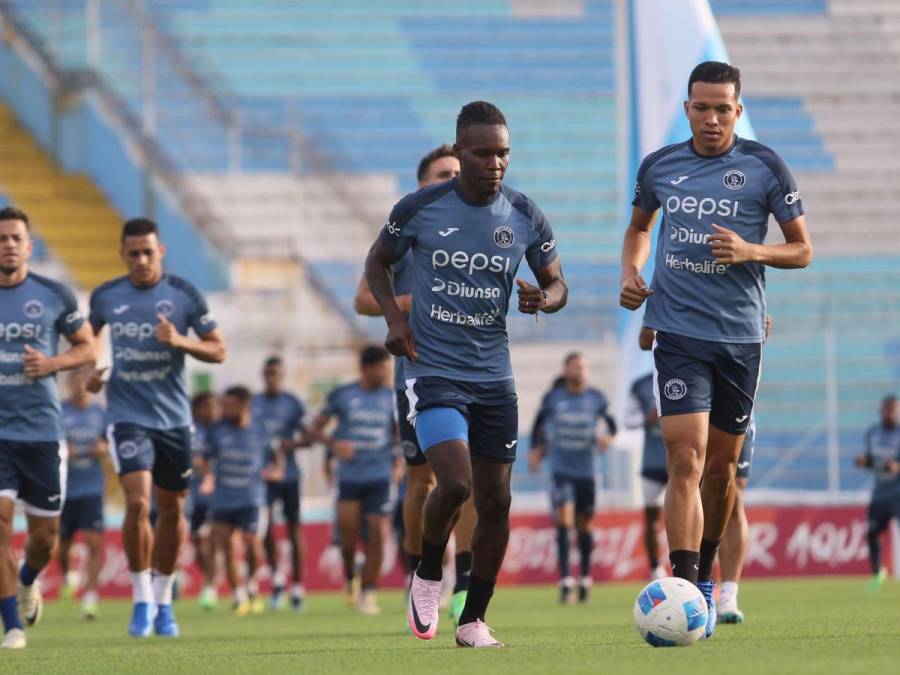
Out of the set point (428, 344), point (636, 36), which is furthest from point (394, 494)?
point (428, 344)

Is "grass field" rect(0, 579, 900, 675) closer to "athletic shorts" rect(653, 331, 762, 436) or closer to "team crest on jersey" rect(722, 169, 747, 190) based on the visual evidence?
"athletic shorts" rect(653, 331, 762, 436)

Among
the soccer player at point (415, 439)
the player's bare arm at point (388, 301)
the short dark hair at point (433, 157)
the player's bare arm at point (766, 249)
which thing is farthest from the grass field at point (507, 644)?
the short dark hair at point (433, 157)

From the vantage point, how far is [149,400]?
1160 centimetres

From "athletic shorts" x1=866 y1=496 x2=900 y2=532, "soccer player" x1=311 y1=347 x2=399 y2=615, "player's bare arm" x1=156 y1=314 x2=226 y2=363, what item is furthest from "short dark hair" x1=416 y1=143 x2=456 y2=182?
"athletic shorts" x1=866 y1=496 x2=900 y2=532

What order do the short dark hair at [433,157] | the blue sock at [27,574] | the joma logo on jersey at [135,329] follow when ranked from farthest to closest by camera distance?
the joma logo on jersey at [135,329], the blue sock at [27,574], the short dark hair at [433,157]

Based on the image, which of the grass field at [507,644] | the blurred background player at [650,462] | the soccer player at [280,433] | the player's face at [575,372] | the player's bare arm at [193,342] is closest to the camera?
the grass field at [507,644]

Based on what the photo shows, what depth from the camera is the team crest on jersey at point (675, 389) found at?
8.26 meters

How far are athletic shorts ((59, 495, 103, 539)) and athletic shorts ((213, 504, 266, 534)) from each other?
136 centimetres

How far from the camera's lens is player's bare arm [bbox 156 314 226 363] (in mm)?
11258

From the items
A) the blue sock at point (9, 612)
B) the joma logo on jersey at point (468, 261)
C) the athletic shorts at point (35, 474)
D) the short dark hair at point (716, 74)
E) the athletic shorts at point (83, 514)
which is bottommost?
the athletic shorts at point (83, 514)

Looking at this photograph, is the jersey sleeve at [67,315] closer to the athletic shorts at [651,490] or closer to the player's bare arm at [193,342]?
the player's bare arm at [193,342]

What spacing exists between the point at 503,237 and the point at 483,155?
1.34 ft

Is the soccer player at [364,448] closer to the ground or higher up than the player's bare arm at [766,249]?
closer to the ground

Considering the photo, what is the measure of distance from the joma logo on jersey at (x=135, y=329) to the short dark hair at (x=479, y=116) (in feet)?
13.3
